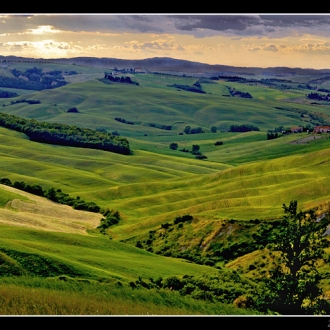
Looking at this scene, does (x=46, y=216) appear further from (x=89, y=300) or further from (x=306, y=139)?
(x=306, y=139)

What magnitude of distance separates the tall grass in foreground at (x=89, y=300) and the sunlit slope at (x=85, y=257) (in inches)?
137

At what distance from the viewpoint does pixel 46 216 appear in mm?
67188

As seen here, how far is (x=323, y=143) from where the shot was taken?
5842 inches

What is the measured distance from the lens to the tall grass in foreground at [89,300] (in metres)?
20.5

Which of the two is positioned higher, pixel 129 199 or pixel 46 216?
pixel 46 216

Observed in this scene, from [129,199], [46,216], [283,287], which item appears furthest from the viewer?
[129,199]

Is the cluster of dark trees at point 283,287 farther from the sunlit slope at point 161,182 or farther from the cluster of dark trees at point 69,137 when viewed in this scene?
the cluster of dark trees at point 69,137

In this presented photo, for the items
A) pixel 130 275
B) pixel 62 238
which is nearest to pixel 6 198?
pixel 62 238

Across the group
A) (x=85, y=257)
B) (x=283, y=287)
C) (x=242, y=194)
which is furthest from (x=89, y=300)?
(x=242, y=194)

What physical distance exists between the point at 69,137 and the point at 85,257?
14020cm
